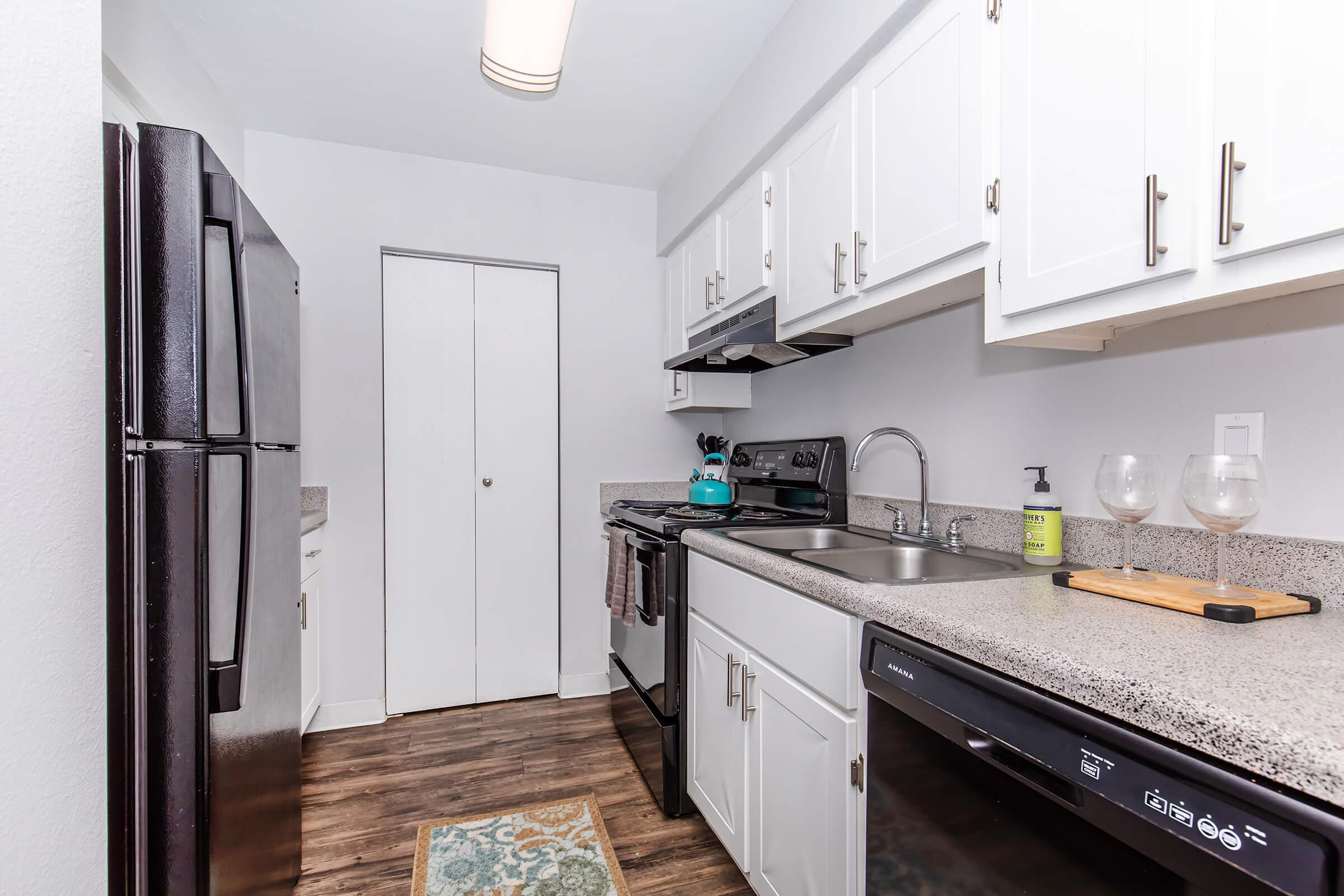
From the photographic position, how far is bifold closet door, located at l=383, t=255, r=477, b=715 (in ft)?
9.43

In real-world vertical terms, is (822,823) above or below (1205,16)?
below

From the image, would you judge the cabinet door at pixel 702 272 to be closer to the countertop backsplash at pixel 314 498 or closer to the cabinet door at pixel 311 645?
the countertop backsplash at pixel 314 498

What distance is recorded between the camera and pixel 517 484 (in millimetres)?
3078

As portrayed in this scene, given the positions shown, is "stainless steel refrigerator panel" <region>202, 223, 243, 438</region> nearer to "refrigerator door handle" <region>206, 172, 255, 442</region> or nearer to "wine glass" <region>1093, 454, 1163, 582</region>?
"refrigerator door handle" <region>206, 172, 255, 442</region>

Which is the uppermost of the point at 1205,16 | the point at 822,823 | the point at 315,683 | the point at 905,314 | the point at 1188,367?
the point at 1205,16

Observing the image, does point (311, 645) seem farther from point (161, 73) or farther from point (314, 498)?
point (161, 73)

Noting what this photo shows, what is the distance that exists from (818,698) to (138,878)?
123 cm

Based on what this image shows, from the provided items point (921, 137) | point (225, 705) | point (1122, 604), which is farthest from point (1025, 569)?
point (225, 705)

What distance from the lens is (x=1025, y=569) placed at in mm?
1336

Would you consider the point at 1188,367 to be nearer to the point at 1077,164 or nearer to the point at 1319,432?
the point at 1319,432

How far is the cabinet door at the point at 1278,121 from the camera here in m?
0.74

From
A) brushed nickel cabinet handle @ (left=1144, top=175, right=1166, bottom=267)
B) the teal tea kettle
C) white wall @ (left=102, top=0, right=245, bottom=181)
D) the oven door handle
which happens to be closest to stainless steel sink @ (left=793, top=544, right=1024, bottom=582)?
the oven door handle

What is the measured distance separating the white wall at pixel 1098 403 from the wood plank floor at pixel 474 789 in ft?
Answer: 4.28

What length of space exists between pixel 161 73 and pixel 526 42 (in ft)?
3.80
